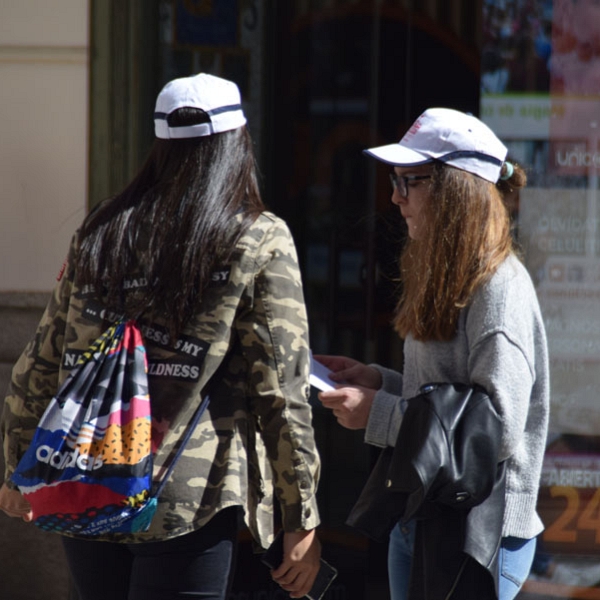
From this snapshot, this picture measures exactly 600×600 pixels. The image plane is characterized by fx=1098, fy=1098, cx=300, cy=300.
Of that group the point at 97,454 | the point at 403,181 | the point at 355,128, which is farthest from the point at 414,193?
the point at 355,128

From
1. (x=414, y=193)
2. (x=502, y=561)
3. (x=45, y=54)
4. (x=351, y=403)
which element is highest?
(x=45, y=54)

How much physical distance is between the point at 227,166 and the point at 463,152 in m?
0.56

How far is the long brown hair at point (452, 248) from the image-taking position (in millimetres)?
2479

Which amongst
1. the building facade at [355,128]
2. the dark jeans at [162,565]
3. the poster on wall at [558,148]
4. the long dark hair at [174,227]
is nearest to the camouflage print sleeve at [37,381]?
the long dark hair at [174,227]

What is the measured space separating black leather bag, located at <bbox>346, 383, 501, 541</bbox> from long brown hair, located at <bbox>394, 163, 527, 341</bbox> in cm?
18

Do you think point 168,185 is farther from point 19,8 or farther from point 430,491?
point 19,8

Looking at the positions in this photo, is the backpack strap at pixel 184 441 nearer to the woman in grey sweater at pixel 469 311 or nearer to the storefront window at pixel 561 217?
the woman in grey sweater at pixel 469 311

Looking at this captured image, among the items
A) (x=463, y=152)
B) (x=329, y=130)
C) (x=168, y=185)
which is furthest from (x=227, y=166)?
(x=329, y=130)

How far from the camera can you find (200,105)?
2.38 metres

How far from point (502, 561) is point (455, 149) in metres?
0.96

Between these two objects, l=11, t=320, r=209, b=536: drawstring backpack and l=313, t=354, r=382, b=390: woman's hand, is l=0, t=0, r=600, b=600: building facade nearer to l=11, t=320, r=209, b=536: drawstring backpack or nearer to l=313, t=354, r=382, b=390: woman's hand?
l=313, t=354, r=382, b=390: woman's hand

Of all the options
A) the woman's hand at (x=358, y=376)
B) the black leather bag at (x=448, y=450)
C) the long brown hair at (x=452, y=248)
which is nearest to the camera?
the black leather bag at (x=448, y=450)

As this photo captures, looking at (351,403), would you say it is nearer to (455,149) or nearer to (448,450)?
(448,450)

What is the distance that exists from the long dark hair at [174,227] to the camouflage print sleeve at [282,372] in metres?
0.11
